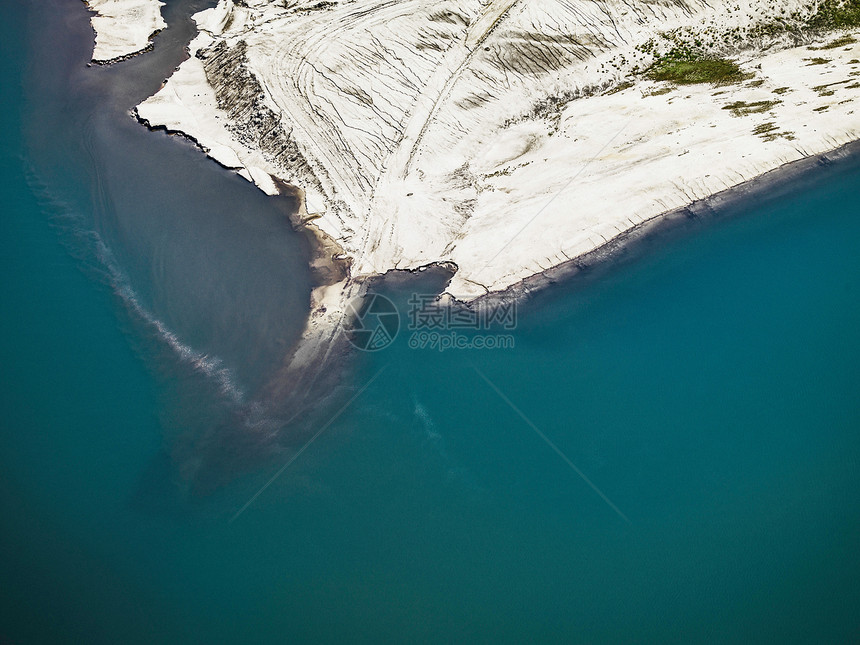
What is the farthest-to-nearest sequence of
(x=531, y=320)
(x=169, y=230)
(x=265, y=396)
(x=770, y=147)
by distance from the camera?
1. (x=770, y=147)
2. (x=169, y=230)
3. (x=531, y=320)
4. (x=265, y=396)

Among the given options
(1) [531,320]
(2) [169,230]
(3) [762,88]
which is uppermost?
(3) [762,88]

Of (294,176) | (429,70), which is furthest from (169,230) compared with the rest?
(429,70)

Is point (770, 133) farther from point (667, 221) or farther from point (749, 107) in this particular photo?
point (667, 221)

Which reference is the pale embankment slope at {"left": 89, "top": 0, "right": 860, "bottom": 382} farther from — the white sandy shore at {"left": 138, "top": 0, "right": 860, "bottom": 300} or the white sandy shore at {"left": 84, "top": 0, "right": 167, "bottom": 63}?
the white sandy shore at {"left": 84, "top": 0, "right": 167, "bottom": 63}

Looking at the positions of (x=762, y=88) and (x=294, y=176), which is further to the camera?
(x=762, y=88)

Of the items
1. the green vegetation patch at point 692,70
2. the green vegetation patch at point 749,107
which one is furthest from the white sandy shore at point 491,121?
the green vegetation patch at point 692,70

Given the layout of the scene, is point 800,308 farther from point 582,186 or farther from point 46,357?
point 46,357

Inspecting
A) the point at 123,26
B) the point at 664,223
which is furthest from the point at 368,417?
the point at 123,26
